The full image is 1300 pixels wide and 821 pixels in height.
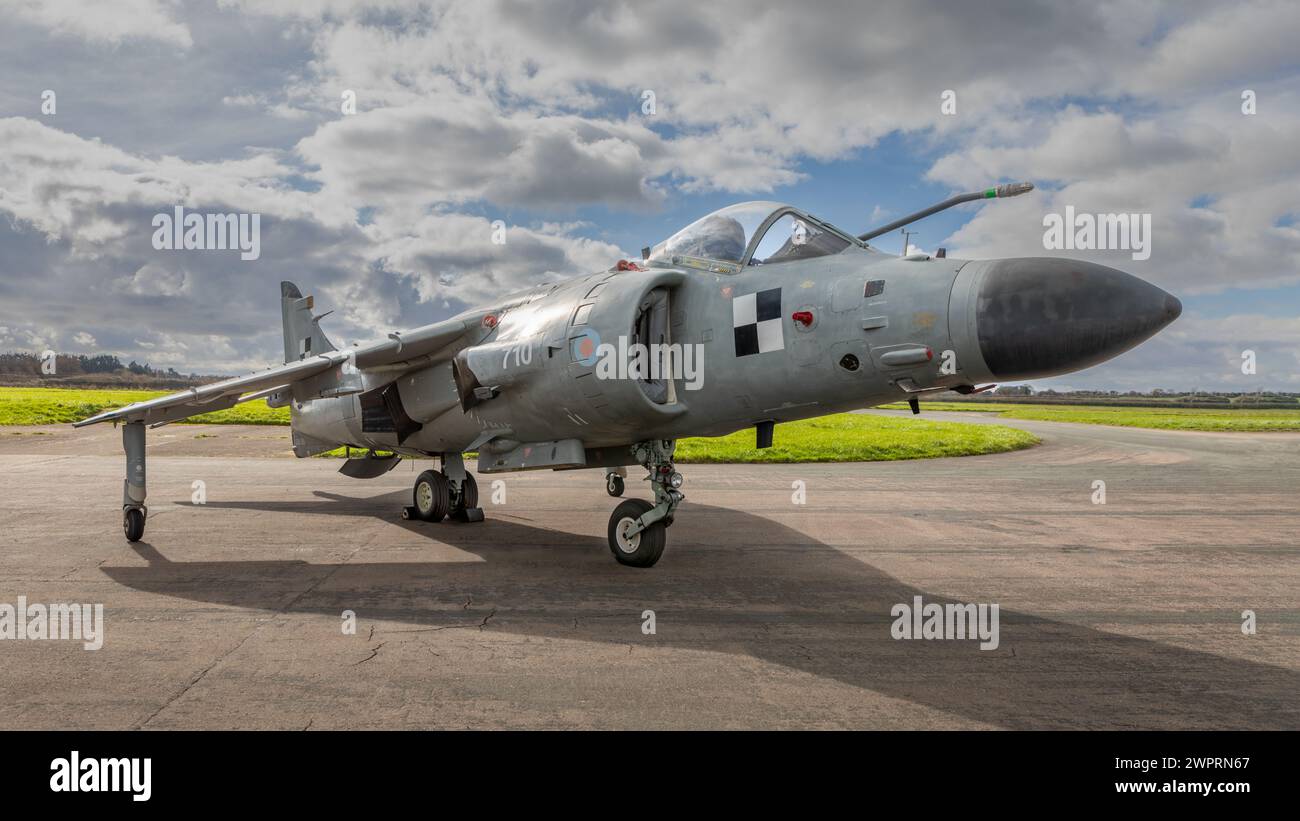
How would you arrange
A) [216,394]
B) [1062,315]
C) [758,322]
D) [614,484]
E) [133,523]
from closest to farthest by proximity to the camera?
[1062,315] < [758,322] < [133,523] < [216,394] < [614,484]

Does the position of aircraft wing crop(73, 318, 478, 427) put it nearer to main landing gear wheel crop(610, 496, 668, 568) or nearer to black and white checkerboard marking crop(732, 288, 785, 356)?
main landing gear wheel crop(610, 496, 668, 568)

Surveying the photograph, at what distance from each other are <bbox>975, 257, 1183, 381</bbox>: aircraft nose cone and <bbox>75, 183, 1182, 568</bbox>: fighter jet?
0.04 feet

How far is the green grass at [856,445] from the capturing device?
2231 centimetres

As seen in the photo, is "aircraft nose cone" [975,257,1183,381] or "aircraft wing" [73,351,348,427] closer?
"aircraft nose cone" [975,257,1183,381]

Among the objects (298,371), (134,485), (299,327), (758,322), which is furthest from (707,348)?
(299,327)

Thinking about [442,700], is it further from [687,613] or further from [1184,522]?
[1184,522]

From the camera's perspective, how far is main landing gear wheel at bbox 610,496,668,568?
8.05 m

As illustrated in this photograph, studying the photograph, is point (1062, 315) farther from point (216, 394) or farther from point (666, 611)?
point (216, 394)

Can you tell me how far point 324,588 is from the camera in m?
7.52

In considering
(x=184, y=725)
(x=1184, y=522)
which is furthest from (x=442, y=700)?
(x=1184, y=522)

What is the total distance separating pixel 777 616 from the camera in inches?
254

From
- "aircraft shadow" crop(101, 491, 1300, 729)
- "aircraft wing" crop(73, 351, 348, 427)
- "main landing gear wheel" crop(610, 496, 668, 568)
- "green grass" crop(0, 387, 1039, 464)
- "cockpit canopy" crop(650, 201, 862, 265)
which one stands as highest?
"cockpit canopy" crop(650, 201, 862, 265)

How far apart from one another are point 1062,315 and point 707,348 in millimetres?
3189

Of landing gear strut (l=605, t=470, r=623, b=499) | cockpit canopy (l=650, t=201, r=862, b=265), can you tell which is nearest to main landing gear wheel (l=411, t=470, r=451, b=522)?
landing gear strut (l=605, t=470, r=623, b=499)
